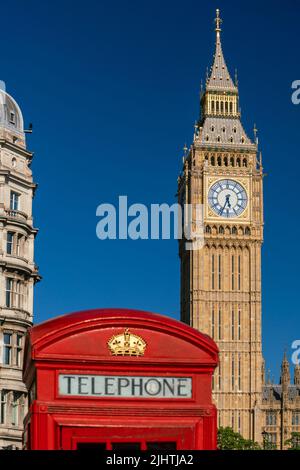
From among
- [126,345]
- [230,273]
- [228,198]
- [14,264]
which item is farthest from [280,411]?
[126,345]

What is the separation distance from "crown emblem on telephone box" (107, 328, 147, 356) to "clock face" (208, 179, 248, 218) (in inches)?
3202

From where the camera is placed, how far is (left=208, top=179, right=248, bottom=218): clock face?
302 feet

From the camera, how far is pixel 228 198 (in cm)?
9244

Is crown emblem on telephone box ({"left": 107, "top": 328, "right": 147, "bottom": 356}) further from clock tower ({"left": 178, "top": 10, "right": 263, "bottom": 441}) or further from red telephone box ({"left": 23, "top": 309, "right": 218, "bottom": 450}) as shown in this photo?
clock tower ({"left": 178, "top": 10, "right": 263, "bottom": 441})

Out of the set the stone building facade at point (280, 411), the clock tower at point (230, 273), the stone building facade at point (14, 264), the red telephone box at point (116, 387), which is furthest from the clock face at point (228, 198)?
the red telephone box at point (116, 387)

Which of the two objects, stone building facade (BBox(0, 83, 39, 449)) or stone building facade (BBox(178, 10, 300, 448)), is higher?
stone building facade (BBox(178, 10, 300, 448))

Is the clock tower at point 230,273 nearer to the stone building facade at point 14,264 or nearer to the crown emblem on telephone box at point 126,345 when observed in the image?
the stone building facade at point 14,264

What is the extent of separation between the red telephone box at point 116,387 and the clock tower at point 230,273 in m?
79.2

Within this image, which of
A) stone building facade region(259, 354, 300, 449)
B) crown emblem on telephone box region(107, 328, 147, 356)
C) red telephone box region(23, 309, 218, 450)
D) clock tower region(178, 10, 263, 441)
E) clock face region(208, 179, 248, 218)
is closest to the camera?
Result: red telephone box region(23, 309, 218, 450)

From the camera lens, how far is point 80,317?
1086 cm

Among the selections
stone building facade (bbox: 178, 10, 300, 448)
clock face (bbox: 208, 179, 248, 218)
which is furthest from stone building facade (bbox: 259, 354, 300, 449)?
clock face (bbox: 208, 179, 248, 218)

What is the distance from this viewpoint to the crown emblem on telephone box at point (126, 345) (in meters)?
10.6
